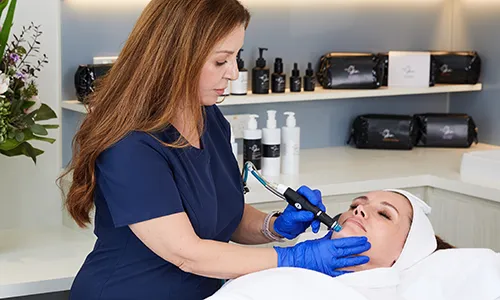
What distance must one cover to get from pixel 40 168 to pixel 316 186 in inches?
33.1

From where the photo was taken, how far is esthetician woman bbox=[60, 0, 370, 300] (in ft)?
5.63

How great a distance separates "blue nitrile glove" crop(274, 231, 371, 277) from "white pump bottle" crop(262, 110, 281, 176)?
98 cm

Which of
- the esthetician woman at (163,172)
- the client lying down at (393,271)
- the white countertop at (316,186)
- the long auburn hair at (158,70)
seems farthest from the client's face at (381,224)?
the white countertop at (316,186)

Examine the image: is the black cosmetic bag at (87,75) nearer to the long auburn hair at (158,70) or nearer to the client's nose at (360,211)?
the long auburn hair at (158,70)

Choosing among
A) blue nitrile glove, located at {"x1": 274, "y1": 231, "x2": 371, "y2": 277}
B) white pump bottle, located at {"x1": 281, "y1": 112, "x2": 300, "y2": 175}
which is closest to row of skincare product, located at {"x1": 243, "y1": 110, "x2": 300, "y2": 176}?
white pump bottle, located at {"x1": 281, "y1": 112, "x2": 300, "y2": 175}

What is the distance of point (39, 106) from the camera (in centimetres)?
235

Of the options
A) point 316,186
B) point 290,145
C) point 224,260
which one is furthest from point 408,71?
point 224,260

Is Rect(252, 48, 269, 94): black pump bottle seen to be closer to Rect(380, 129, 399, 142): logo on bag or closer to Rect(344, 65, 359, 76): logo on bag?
Rect(344, 65, 359, 76): logo on bag

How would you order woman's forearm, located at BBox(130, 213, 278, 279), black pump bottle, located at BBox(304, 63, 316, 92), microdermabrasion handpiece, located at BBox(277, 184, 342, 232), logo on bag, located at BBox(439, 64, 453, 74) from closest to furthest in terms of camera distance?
1. woman's forearm, located at BBox(130, 213, 278, 279)
2. microdermabrasion handpiece, located at BBox(277, 184, 342, 232)
3. black pump bottle, located at BBox(304, 63, 316, 92)
4. logo on bag, located at BBox(439, 64, 453, 74)

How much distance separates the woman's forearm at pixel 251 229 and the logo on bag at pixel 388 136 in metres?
1.28

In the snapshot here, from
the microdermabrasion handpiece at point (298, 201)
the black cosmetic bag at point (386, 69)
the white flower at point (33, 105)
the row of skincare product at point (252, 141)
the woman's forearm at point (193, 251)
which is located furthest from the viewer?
the black cosmetic bag at point (386, 69)

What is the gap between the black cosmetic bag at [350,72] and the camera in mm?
3125

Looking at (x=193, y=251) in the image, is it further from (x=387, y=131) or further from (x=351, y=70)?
(x=387, y=131)

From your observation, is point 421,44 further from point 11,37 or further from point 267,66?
point 11,37
